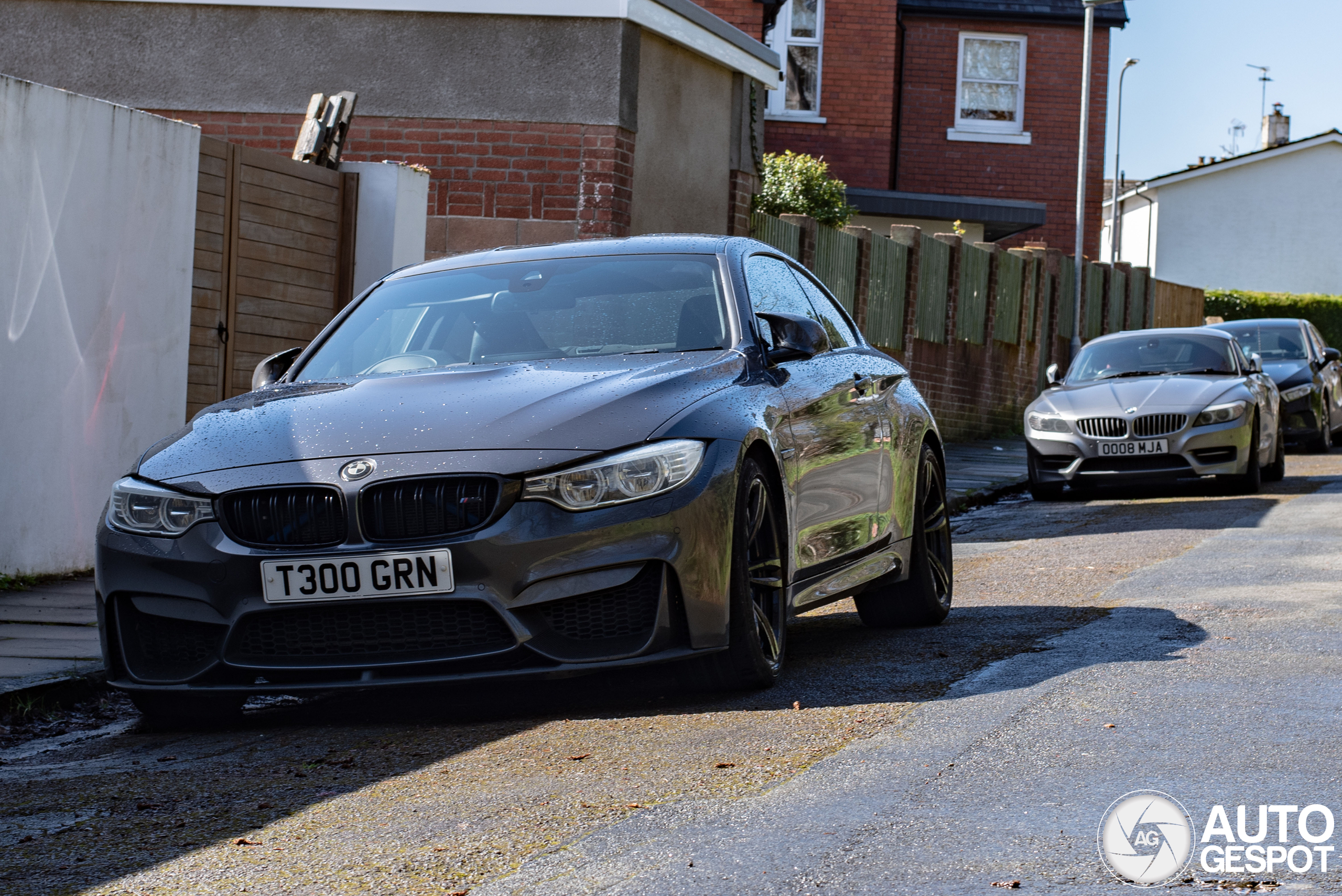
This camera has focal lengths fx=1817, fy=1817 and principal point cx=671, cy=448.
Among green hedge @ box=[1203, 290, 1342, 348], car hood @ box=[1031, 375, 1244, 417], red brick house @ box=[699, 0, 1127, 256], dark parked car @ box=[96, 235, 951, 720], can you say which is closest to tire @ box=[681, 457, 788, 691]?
dark parked car @ box=[96, 235, 951, 720]

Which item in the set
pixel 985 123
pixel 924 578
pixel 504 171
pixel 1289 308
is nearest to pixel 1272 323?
pixel 504 171

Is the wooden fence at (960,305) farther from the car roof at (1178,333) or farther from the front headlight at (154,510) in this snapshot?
the front headlight at (154,510)

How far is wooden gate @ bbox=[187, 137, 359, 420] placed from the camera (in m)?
10.6

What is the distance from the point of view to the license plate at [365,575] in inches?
210

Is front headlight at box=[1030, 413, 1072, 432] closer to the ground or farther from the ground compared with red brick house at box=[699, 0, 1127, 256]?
closer to the ground

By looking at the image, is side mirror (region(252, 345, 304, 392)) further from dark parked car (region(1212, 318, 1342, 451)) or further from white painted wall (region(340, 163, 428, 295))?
dark parked car (region(1212, 318, 1342, 451))

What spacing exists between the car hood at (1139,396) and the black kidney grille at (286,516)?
1063cm

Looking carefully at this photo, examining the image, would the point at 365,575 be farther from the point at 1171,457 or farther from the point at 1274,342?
the point at 1274,342

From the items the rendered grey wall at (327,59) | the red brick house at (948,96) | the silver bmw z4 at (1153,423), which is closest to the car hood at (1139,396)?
the silver bmw z4 at (1153,423)

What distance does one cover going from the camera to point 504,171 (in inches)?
541

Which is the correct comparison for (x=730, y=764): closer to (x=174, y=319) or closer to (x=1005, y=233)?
(x=174, y=319)

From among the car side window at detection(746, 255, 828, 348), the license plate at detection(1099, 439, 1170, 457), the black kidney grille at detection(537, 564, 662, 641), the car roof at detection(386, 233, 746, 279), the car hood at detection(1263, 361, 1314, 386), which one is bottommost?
the black kidney grille at detection(537, 564, 662, 641)

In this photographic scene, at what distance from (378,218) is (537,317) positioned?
5742 mm

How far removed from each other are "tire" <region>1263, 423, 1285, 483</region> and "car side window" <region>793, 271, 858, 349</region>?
9.69m
